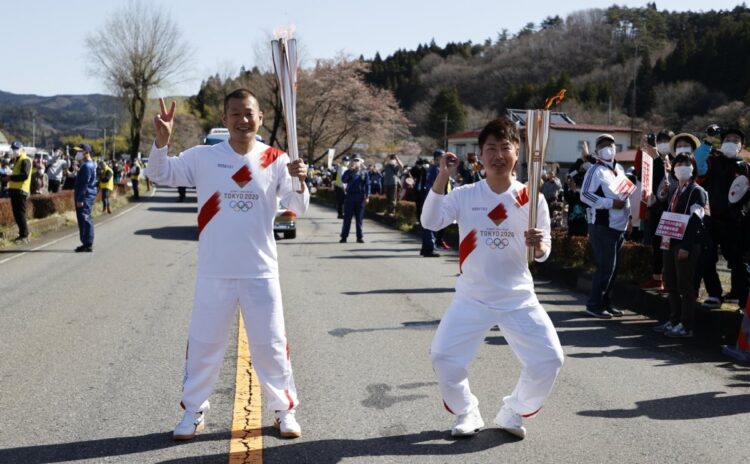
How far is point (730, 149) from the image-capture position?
8.56m

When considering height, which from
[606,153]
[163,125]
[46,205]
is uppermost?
[163,125]

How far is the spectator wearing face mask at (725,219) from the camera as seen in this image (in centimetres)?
848

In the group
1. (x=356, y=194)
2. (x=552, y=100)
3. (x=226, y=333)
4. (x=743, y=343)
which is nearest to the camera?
(x=226, y=333)

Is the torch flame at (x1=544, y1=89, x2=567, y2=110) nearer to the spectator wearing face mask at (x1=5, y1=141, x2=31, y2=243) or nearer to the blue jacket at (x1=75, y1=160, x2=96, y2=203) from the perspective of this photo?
the blue jacket at (x1=75, y1=160, x2=96, y2=203)

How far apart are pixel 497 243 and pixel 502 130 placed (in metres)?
0.65

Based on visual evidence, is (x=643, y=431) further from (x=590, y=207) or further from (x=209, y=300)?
(x=590, y=207)

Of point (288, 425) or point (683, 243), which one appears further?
point (683, 243)

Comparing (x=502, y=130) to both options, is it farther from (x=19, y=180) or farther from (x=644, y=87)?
(x=644, y=87)

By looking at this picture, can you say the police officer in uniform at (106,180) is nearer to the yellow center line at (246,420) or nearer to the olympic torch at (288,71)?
the yellow center line at (246,420)

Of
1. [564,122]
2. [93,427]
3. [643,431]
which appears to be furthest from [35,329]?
[564,122]

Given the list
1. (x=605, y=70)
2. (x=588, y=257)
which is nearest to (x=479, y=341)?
(x=588, y=257)

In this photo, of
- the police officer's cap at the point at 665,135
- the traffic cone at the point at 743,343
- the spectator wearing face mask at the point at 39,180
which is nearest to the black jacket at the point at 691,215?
the traffic cone at the point at 743,343

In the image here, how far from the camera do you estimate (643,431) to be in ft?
15.3

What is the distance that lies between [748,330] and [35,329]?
6.64 m
